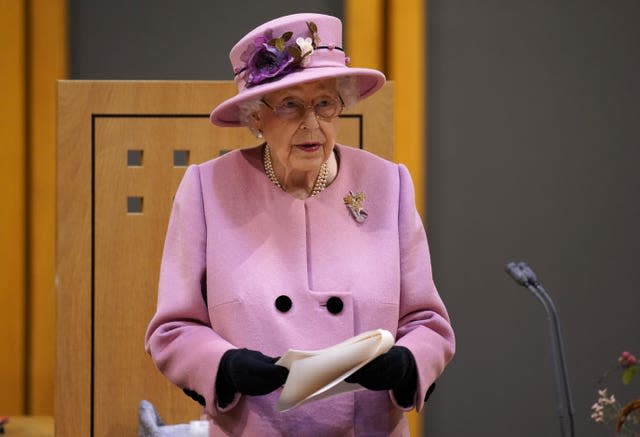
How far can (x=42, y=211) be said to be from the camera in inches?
174

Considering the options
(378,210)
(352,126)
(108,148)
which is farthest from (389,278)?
(108,148)

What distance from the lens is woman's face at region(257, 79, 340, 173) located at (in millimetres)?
2104

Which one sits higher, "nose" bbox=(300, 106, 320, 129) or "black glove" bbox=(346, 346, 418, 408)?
"nose" bbox=(300, 106, 320, 129)

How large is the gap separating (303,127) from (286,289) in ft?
1.09

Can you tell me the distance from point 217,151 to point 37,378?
1.72m

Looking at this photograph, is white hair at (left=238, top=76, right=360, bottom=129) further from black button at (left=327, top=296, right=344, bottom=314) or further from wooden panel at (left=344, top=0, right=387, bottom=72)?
wooden panel at (left=344, top=0, right=387, bottom=72)

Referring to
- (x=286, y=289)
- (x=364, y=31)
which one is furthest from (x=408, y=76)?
(x=286, y=289)

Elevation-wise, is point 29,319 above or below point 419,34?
below

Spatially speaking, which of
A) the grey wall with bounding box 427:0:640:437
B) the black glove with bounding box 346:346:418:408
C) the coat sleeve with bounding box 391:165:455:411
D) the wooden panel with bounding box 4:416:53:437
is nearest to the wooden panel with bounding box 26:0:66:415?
the wooden panel with bounding box 4:416:53:437

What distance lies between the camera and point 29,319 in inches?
176

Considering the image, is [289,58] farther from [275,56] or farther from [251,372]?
[251,372]

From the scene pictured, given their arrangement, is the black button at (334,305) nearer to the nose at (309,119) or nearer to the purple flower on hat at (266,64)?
the nose at (309,119)

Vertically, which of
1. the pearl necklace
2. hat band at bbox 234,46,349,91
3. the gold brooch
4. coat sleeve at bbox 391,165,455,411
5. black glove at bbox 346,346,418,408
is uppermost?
hat band at bbox 234,46,349,91

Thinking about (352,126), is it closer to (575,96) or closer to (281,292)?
(281,292)
